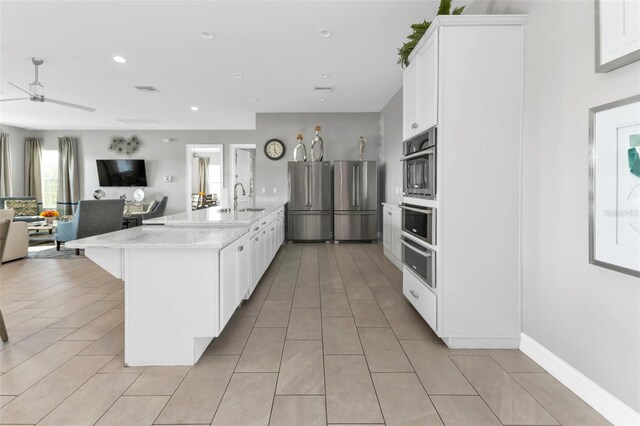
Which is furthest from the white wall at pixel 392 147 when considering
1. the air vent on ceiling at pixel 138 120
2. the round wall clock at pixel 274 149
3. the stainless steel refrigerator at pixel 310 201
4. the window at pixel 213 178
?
the window at pixel 213 178

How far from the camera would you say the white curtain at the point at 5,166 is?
8.73 metres

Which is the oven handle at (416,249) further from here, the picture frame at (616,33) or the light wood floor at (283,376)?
the picture frame at (616,33)

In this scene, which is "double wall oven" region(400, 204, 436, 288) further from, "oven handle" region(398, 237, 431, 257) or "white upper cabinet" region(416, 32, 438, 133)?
"white upper cabinet" region(416, 32, 438, 133)

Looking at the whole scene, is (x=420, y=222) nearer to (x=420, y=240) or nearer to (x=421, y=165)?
(x=420, y=240)

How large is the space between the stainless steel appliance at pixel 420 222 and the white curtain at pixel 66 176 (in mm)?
9782

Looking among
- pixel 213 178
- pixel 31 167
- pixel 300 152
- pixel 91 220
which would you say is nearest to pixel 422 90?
pixel 300 152

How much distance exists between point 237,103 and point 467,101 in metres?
5.23

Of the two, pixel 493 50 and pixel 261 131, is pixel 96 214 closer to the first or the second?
pixel 261 131

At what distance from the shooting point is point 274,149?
Answer: 24.1ft

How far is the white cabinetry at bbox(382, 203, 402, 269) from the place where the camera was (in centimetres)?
475

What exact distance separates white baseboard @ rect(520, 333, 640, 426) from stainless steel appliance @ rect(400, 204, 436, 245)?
88 centimetres

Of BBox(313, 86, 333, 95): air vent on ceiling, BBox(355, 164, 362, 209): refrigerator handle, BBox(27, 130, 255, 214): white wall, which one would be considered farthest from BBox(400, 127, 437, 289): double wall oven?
BBox(27, 130, 255, 214): white wall

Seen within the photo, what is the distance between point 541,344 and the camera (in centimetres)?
211

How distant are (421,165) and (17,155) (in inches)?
435
